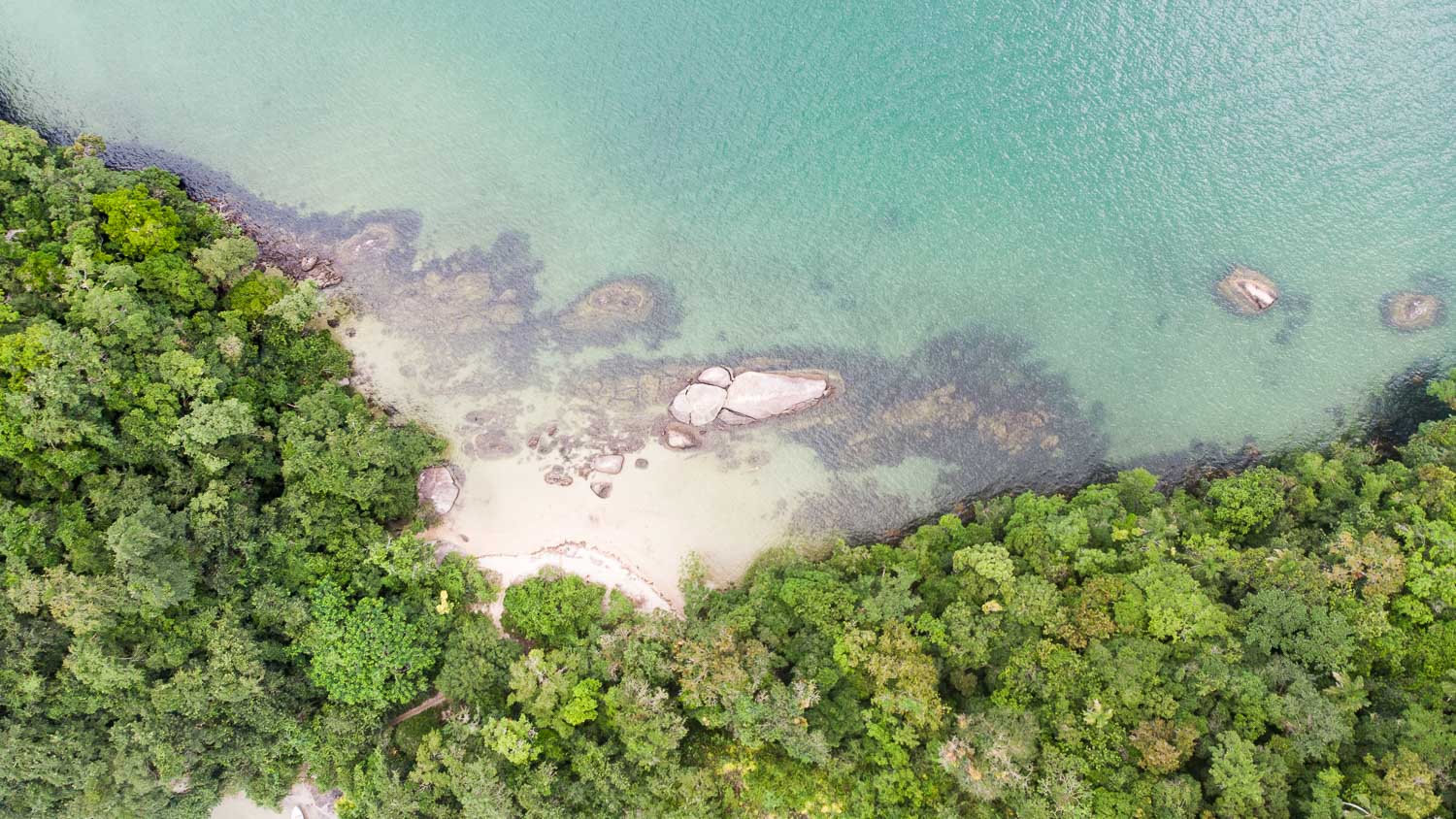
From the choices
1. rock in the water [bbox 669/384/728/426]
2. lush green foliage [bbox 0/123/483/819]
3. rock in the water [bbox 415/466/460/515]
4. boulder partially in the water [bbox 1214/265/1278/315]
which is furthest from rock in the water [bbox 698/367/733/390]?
boulder partially in the water [bbox 1214/265/1278/315]

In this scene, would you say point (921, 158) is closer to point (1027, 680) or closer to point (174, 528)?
point (1027, 680)

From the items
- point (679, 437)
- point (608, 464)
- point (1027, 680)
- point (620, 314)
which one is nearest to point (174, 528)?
point (608, 464)

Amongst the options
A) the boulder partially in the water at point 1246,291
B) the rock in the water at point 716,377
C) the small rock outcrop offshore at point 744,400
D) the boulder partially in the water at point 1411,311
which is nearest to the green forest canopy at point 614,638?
the boulder partially in the water at point 1411,311

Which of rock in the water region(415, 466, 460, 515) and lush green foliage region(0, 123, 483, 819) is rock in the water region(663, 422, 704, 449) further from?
lush green foliage region(0, 123, 483, 819)

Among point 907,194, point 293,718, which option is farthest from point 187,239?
point 907,194

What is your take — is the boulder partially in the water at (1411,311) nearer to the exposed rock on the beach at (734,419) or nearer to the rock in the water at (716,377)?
the exposed rock on the beach at (734,419)

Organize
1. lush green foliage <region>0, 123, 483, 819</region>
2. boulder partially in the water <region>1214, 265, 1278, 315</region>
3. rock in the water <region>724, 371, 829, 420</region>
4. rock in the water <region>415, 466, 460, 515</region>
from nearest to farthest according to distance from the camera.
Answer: lush green foliage <region>0, 123, 483, 819</region> < rock in the water <region>415, 466, 460, 515</region> < rock in the water <region>724, 371, 829, 420</region> < boulder partially in the water <region>1214, 265, 1278, 315</region>

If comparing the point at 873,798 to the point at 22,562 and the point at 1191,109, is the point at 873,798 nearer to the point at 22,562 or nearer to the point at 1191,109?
the point at 22,562

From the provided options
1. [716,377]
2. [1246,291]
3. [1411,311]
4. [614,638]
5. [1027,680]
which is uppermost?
[1246,291]
